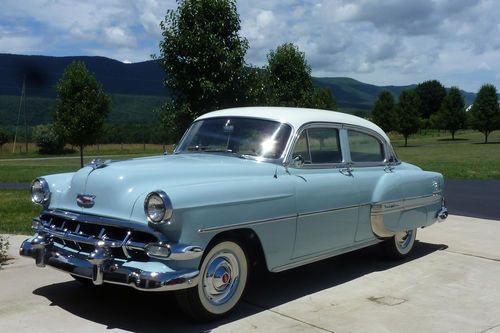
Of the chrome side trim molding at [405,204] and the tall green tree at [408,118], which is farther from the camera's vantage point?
the tall green tree at [408,118]

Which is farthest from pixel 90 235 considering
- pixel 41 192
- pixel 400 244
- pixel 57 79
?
pixel 57 79

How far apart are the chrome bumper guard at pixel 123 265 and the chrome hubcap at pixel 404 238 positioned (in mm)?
3247

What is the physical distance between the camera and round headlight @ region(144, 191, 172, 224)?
3.91m

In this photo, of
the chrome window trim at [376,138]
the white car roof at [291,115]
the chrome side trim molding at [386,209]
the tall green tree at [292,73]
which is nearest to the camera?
the white car roof at [291,115]

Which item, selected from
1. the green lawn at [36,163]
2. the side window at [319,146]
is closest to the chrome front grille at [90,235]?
the side window at [319,146]

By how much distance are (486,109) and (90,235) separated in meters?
57.2

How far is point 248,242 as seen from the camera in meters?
4.60

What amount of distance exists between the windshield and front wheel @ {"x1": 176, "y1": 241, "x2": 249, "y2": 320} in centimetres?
106

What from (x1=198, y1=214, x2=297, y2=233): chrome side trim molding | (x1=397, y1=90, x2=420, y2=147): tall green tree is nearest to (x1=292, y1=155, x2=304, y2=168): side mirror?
(x1=198, y1=214, x2=297, y2=233): chrome side trim molding

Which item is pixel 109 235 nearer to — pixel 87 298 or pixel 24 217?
pixel 87 298

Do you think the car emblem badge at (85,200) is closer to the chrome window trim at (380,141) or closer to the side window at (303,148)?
the side window at (303,148)

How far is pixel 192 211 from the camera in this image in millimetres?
4051

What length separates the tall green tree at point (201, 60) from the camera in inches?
418

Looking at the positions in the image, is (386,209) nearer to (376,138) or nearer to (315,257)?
(376,138)
